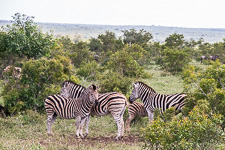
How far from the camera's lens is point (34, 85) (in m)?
12.8

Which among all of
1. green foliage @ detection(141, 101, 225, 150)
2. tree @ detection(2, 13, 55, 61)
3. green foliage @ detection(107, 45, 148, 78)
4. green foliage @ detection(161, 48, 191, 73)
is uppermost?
tree @ detection(2, 13, 55, 61)

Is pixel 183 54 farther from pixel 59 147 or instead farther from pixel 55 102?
pixel 59 147

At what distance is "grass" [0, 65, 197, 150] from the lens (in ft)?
28.9

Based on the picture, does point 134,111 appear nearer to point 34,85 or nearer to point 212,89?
point 212,89

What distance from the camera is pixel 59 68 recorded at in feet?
41.6

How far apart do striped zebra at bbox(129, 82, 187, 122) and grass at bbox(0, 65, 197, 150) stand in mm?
1009

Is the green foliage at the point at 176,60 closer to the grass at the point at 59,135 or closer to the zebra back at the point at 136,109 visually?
the grass at the point at 59,135

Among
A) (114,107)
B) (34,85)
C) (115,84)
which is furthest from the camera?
(115,84)

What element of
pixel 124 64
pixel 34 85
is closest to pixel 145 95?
pixel 34 85

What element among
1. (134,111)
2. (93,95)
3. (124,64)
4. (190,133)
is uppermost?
(190,133)

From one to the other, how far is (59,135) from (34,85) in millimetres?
3282

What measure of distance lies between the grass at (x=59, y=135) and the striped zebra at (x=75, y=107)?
19.1 inches

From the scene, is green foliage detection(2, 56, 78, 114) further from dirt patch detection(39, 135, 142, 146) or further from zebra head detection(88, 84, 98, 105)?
dirt patch detection(39, 135, 142, 146)

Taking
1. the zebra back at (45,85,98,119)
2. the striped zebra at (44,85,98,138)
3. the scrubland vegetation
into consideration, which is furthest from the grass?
the zebra back at (45,85,98,119)
